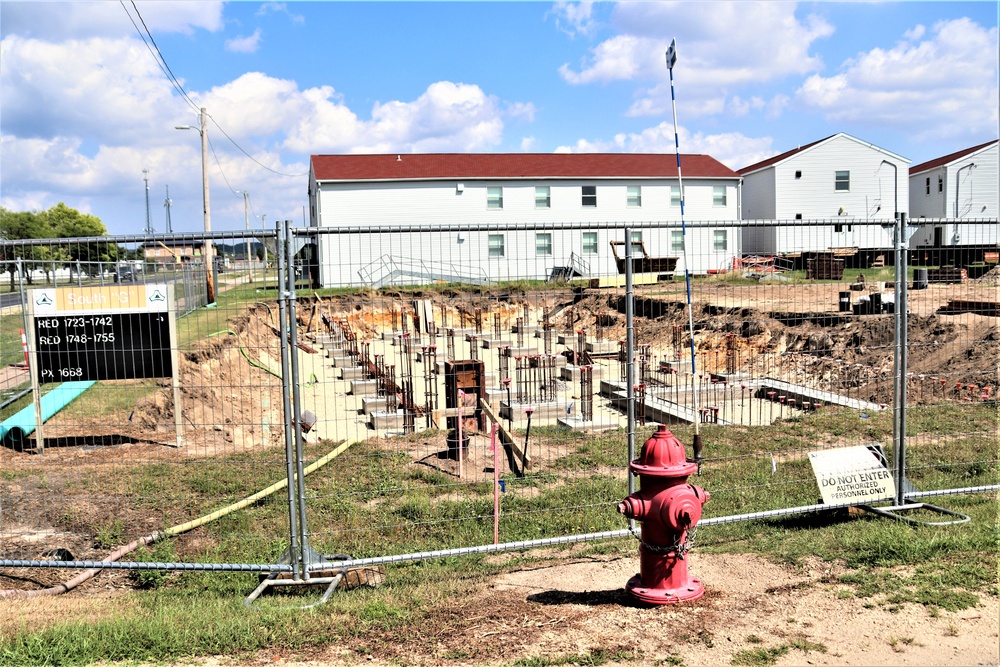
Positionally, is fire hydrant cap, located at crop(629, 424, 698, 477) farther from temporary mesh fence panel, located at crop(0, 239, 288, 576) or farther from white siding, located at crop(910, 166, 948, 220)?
white siding, located at crop(910, 166, 948, 220)

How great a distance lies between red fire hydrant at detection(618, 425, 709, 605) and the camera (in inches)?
191

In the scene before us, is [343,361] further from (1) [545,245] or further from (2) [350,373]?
(1) [545,245]

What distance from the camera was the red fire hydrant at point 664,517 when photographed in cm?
485

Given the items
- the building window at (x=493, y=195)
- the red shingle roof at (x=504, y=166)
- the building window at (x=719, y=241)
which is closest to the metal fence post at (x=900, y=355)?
the building window at (x=719, y=241)

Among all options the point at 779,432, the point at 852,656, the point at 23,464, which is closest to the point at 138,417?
the point at 23,464

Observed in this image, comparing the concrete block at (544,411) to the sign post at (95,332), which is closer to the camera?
the sign post at (95,332)

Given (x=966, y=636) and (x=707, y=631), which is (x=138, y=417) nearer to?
(x=707, y=631)

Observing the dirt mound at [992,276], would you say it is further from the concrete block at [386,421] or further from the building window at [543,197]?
the building window at [543,197]

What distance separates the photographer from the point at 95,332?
7.11 m

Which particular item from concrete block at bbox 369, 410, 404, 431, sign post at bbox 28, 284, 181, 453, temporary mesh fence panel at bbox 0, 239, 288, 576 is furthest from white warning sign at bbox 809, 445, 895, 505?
concrete block at bbox 369, 410, 404, 431

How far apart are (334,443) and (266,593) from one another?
4.66m

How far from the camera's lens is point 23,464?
28.9ft

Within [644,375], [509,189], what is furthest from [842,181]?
[644,375]

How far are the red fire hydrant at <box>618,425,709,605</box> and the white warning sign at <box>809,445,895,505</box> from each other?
2.02 meters
